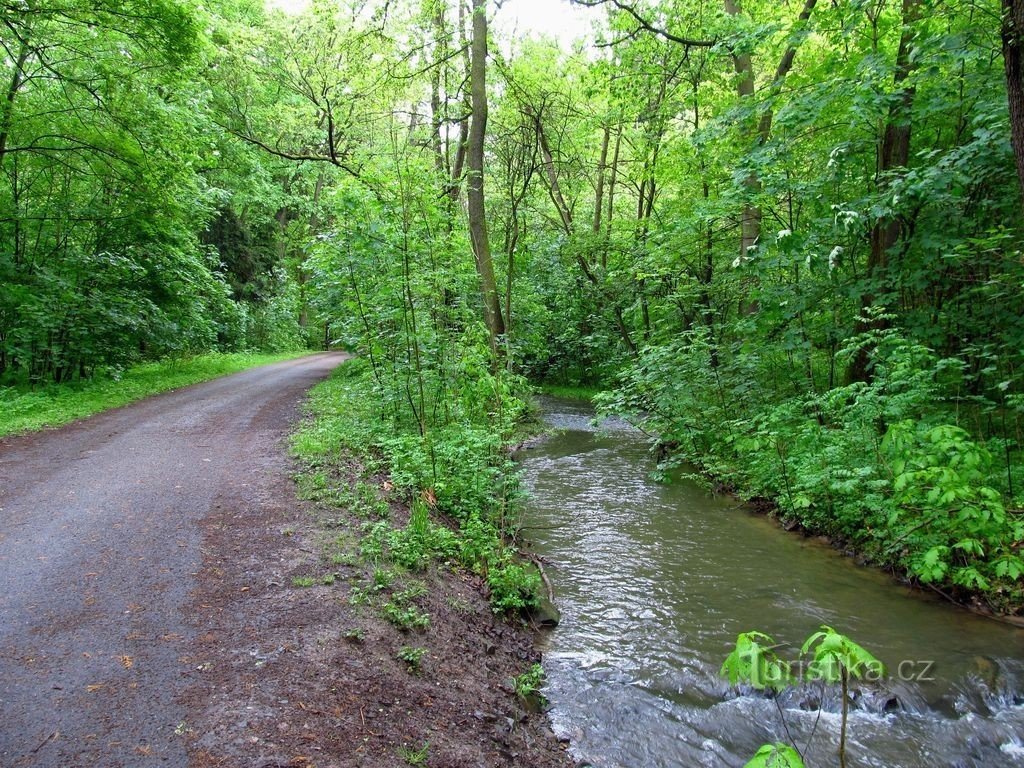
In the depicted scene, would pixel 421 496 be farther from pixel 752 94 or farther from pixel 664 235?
pixel 752 94

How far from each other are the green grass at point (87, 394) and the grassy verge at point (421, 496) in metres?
4.64

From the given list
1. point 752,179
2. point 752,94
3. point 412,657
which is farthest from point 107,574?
point 752,94

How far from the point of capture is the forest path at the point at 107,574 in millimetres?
2979

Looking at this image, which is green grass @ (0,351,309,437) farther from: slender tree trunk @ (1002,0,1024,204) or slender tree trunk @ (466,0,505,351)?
slender tree trunk @ (1002,0,1024,204)

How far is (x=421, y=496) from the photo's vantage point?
6.74m

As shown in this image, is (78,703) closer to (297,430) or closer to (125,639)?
(125,639)

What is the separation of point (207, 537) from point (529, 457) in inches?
305

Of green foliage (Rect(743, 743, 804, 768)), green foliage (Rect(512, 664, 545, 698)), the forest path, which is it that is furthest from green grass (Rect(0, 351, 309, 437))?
green foliage (Rect(743, 743, 804, 768))

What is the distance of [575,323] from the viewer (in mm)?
21359

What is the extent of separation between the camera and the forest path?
2.98 meters

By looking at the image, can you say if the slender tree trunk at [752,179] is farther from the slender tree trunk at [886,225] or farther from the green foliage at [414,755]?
the green foliage at [414,755]

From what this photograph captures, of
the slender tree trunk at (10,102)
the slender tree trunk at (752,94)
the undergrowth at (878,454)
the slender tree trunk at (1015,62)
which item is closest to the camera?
the slender tree trunk at (1015,62)

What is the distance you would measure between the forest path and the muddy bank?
0.21 meters

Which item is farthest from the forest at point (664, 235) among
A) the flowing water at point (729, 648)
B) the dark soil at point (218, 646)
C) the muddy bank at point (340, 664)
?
the dark soil at point (218, 646)
